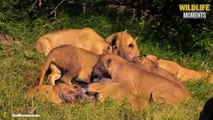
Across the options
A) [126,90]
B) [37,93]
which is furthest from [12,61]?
[126,90]

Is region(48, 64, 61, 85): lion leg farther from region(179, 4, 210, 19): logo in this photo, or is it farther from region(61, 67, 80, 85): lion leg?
region(179, 4, 210, 19): logo

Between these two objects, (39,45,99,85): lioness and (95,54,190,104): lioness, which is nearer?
(95,54,190,104): lioness

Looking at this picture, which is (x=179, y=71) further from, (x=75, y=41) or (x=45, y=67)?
(x=45, y=67)

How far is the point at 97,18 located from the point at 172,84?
10.2ft

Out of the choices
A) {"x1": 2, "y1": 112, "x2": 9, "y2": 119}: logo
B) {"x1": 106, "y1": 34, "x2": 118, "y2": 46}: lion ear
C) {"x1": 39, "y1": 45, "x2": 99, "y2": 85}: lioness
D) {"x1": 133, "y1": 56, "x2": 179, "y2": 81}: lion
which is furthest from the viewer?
{"x1": 106, "y1": 34, "x2": 118, "y2": 46}: lion ear

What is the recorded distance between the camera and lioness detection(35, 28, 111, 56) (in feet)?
25.6

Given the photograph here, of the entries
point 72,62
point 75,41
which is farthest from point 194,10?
point 72,62

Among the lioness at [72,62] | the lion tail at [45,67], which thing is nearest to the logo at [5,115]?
the lion tail at [45,67]

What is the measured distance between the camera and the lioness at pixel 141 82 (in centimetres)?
646

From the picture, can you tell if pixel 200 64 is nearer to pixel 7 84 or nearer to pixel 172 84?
pixel 172 84

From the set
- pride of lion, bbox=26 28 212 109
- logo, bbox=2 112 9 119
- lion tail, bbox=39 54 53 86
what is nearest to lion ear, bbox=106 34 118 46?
pride of lion, bbox=26 28 212 109

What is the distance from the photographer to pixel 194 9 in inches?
356

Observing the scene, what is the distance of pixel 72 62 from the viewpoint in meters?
6.92

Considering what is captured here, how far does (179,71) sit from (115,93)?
1782 mm
